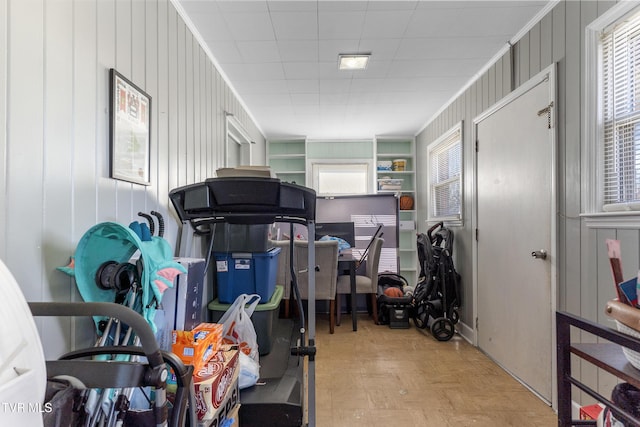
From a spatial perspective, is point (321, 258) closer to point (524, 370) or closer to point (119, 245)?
point (524, 370)

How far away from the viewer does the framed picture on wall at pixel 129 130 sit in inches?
49.7

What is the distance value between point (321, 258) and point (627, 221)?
2318 mm

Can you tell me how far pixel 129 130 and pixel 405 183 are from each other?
4.39m

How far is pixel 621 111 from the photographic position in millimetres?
1532

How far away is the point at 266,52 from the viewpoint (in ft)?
7.96

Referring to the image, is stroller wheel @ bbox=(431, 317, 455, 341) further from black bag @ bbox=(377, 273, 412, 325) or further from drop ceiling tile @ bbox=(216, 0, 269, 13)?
drop ceiling tile @ bbox=(216, 0, 269, 13)

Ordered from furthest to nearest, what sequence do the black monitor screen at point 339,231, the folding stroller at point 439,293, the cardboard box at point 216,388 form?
the black monitor screen at point 339,231 < the folding stroller at point 439,293 < the cardboard box at point 216,388

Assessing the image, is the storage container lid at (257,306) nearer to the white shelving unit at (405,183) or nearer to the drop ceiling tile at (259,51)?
the drop ceiling tile at (259,51)

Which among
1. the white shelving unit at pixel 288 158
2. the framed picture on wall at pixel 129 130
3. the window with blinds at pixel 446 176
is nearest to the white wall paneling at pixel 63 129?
the framed picture on wall at pixel 129 130

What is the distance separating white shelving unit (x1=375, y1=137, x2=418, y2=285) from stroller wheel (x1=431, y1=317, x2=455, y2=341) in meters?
1.80

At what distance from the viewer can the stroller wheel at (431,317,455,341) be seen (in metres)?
3.04

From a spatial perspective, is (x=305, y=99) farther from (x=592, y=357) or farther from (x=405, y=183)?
(x=592, y=357)

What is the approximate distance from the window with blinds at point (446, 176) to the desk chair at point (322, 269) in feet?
4.81

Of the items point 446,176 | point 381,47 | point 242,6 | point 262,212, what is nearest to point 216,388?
point 262,212
